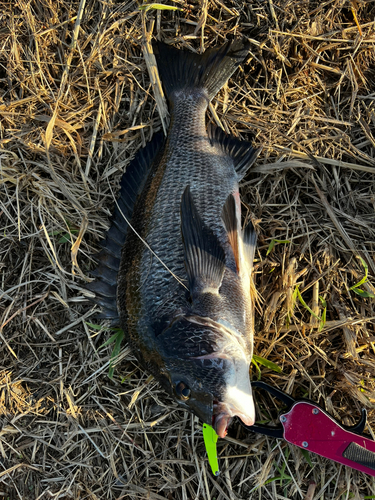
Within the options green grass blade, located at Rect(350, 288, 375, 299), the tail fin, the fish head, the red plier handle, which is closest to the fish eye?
the fish head

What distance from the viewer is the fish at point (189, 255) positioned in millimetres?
2193

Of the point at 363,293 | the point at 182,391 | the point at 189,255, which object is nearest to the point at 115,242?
the point at 189,255

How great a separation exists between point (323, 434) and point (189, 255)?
61.9 inches

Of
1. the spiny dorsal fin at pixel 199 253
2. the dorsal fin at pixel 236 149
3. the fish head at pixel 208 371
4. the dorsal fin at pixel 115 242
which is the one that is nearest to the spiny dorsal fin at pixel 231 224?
the spiny dorsal fin at pixel 199 253

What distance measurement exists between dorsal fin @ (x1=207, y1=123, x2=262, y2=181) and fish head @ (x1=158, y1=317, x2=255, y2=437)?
1284 mm

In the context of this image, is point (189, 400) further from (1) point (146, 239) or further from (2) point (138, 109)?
(2) point (138, 109)

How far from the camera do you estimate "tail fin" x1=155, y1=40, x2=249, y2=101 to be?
9.45 feet

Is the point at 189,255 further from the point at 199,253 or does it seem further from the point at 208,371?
the point at 208,371

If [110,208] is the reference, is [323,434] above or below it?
below

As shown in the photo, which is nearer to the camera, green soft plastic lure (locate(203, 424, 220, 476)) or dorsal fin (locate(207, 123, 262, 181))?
green soft plastic lure (locate(203, 424, 220, 476))

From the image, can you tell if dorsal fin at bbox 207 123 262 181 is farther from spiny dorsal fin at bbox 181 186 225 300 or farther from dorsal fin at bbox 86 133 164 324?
spiny dorsal fin at bbox 181 186 225 300

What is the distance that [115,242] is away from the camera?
2.71 metres

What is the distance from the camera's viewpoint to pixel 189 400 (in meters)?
2.20

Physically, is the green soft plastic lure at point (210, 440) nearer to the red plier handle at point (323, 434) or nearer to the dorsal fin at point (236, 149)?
the red plier handle at point (323, 434)
